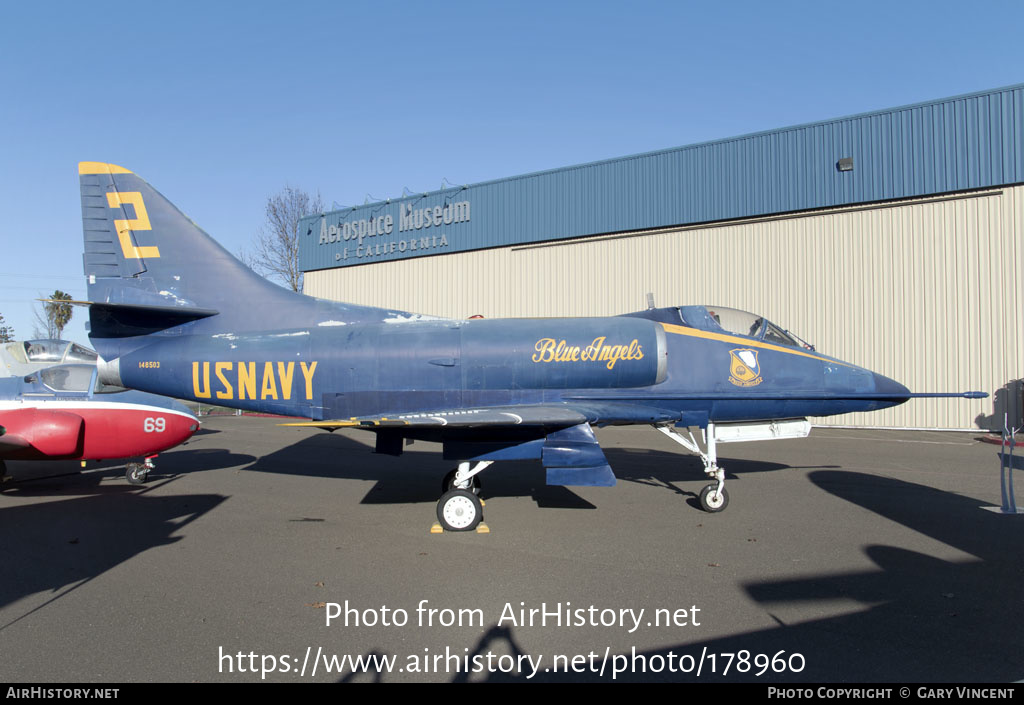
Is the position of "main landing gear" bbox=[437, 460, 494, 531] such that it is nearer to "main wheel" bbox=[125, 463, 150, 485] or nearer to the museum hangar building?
"main wheel" bbox=[125, 463, 150, 485]

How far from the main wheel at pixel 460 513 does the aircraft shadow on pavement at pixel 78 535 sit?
3.07 metres

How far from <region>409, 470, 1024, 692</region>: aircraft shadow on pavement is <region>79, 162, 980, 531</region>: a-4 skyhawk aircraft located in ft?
8.57

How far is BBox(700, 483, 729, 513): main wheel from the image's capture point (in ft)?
27.5

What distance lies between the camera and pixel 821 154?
67.9 feet

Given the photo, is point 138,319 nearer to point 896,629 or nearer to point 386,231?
point 896,629

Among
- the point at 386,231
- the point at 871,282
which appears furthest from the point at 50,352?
the point at 871,282

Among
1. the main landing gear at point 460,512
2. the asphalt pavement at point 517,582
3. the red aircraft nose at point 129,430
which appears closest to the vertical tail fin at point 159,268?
the red aircraft nose at point 129,430

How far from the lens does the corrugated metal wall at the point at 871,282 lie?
738 inches

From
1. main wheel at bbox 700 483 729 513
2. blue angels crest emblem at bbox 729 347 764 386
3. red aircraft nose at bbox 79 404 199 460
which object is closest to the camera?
main wheel at bbox 700 483 729 513

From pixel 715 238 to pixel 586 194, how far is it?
5.29m

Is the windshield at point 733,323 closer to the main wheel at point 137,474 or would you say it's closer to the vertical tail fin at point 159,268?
the vertical tail fin at point 159,268

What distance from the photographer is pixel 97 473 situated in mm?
12117

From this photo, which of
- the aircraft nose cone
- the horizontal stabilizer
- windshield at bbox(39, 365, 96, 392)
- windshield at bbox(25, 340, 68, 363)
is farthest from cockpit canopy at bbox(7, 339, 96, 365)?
the aircraft nose cone

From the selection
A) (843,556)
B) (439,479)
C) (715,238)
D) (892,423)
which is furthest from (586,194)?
(843,556)
